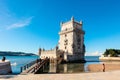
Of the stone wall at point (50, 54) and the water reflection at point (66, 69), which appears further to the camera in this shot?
the stone wall at point (50, 54)

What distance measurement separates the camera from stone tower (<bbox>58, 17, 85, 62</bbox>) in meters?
68.7

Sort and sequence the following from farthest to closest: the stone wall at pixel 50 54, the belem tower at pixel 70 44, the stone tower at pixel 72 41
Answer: the stone tower at pixel 72 41, the stone wall at pixel 50 54, the belem tower at pixel 70 44

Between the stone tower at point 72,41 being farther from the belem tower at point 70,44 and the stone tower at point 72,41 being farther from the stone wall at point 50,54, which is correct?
the stone wall at point 50,54

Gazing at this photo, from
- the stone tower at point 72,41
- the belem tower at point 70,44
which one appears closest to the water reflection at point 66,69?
the belem tower at point 70,44

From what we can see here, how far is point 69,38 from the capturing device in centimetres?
7088

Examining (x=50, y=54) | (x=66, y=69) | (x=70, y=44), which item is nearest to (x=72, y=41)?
(x=70, y=44)

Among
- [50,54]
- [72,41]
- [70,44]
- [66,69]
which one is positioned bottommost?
[66,69]

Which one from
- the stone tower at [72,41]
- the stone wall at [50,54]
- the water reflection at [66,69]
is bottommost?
the water reflection at [66,69]

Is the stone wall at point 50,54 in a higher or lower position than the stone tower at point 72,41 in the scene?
lower

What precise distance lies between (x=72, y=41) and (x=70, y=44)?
5.58ft

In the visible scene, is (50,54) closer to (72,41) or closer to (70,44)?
(70,44)

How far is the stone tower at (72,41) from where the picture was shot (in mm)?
68688

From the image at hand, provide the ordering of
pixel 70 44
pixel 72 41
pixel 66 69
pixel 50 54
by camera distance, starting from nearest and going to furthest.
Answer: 1. pixel 66 69
2. pixel 72 41
3. pixel 70 44
4. pixel 50 54

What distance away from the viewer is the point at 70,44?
69.8m
